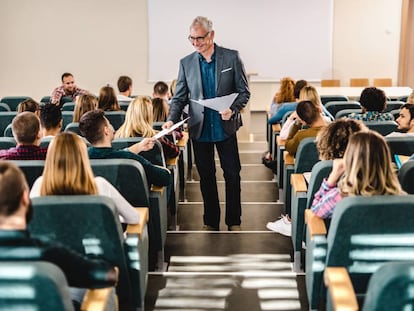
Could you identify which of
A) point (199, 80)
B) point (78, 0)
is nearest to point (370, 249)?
point (199, 80)

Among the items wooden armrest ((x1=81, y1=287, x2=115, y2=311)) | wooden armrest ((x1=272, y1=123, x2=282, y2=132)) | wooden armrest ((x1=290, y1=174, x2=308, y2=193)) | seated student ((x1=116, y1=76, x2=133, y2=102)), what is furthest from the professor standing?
seated student ((x1=116, y1=76, x2=133, y2=102))

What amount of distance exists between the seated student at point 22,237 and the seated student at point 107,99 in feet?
12.4

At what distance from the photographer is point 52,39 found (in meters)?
11.3

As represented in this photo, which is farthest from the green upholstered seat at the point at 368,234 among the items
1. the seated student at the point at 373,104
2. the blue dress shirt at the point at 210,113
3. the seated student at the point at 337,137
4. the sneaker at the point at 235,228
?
the seated student at the point at 373,104

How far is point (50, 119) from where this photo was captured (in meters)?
4.34

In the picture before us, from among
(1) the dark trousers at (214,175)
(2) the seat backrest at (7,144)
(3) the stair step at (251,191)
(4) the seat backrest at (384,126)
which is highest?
(4) the seat backrest at (384,126)

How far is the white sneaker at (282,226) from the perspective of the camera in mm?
4754

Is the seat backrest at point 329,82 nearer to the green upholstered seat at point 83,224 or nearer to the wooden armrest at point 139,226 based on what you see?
the wooden armrest at point 139,226

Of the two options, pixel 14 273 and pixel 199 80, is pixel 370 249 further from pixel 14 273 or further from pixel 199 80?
pixel 199 80

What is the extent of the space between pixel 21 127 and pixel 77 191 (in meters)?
1.09

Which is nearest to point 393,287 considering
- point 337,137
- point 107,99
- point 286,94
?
point 337,137

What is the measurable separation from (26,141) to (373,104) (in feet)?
9.47

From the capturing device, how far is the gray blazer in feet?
14.7

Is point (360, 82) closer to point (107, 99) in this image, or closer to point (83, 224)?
point (107, 99)
